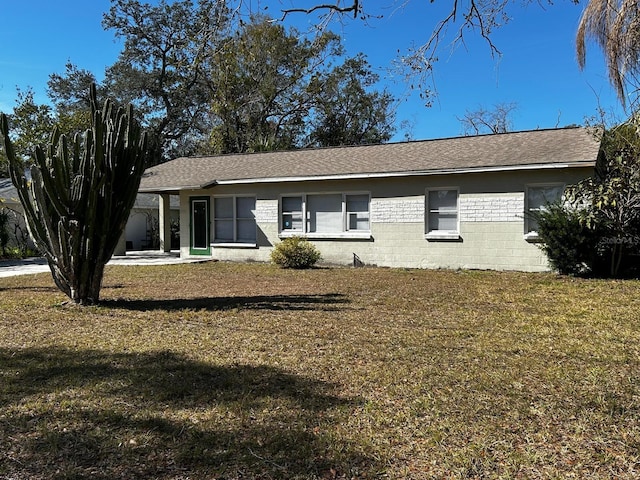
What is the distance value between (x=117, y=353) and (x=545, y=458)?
170 inches

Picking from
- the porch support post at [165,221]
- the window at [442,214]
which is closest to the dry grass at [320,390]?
the window at [442,214]

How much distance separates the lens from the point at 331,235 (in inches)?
613

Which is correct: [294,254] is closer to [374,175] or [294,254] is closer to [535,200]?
[374,175]

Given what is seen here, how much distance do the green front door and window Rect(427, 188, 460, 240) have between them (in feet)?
25.6

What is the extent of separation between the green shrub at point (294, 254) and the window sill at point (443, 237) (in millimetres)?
3407

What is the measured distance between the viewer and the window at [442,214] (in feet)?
46.0

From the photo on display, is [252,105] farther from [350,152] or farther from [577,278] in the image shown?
[577,278]

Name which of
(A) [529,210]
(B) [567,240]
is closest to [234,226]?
(A) [529,210]

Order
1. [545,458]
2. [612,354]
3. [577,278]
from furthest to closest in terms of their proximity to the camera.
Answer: [577,278], [612,354], [545,458]

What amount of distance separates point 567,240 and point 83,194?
33.6 feet

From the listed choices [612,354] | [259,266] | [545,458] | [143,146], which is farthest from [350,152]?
[545,458]

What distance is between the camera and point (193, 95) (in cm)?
3219

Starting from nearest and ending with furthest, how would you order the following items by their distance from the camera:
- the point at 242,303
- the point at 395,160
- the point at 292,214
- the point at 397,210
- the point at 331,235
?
the point at 242,303 < the point at 397,210 < the point at 395,160 < the point at 331,235 < the point at 292,214

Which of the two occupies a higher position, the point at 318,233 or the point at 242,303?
the point at 318,233
